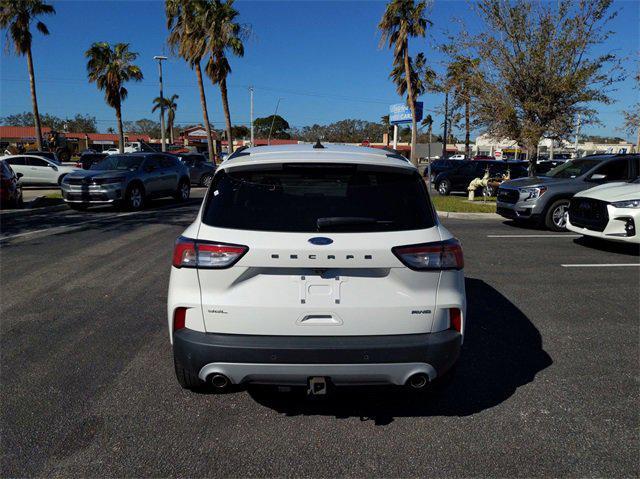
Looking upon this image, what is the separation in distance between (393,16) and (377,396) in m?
30.8

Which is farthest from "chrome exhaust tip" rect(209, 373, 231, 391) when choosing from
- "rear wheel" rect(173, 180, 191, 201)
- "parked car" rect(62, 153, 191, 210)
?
"rear wheel" rect(173, 180, 191, 201)

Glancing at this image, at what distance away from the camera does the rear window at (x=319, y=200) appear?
3094 millimetres

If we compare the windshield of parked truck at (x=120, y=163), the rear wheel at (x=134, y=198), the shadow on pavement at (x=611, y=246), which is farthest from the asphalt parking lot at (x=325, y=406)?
the windshield of parked truck at (x=120, y=163)

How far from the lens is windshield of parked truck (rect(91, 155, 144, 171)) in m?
15.9

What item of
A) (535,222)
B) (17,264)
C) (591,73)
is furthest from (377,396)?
(591,73)

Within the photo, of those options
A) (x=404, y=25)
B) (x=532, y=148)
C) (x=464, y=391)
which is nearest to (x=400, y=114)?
(x=404, y=25)

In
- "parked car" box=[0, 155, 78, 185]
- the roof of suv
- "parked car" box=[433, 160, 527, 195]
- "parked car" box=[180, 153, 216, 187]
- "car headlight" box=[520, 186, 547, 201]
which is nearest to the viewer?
the roof of suv

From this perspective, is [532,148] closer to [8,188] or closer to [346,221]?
[8,188]

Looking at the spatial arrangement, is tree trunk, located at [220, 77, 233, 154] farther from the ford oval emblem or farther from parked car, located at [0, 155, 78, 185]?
the ford oval emblem

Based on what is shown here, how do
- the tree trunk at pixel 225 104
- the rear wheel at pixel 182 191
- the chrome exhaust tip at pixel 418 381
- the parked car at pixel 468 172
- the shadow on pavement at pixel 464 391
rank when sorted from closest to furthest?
the chrome exhaust tip at pixel 418 381
the shadow on pavement at pixel 464 391
the rear wheel at pixel 182 191
the parked car at pixel 468 172
the tree trunk at pixel 225 104

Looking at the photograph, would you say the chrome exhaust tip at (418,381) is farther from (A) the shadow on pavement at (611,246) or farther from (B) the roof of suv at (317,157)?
(A) the shadow on pavement at (611,246)

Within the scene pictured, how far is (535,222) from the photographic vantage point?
12008 mm

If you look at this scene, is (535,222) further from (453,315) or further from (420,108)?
(420,108)

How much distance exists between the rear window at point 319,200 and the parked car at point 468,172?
19.9m
